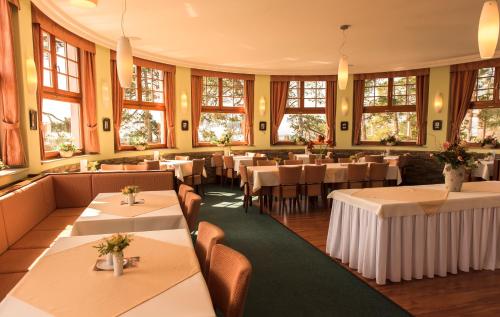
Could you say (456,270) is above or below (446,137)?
below

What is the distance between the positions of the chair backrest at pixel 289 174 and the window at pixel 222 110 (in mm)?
4172

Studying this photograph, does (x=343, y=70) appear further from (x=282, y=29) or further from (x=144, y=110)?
(x=144, y=110)

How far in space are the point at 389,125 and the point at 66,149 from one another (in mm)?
8563

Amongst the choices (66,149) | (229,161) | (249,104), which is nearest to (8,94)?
(66,149)

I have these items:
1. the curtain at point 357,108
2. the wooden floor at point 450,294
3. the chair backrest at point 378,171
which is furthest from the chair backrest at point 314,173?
the curtain at point 357,108

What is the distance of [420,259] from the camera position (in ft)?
10.6

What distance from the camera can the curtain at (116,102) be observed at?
7.31 m

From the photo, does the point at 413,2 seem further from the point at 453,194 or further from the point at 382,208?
the point at 382,208

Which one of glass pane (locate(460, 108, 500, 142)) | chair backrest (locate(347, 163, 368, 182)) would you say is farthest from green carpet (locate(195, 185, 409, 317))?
glass pane (locate(460, 108, 500, 142))

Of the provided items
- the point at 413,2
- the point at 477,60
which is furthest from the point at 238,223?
the point at 477,60

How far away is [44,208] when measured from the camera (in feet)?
13.5

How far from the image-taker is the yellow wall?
465 cm

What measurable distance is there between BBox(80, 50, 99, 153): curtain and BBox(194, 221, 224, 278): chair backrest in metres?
5.26

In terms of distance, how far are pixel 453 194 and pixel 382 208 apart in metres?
1.05
